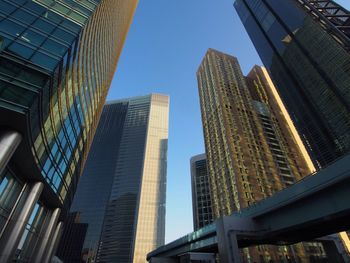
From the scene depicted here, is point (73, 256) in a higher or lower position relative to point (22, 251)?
higher

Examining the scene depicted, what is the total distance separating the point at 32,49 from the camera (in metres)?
17.4

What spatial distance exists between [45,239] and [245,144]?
7339cm

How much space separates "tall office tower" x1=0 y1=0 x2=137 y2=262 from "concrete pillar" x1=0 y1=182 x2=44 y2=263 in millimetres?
64

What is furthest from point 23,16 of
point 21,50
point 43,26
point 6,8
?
point 21,50

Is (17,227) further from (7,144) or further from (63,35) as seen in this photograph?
(63,35)

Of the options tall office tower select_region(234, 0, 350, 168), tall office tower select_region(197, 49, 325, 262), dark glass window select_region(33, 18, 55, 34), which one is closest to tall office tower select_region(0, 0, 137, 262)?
dark glass window select_region(33, 18, 55, 34)

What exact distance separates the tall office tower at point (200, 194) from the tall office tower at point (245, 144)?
3446 centimetres

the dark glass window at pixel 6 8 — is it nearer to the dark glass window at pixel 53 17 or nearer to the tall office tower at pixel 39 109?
the tall office tower at pixel 39 109

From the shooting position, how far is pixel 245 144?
8562 centimetres

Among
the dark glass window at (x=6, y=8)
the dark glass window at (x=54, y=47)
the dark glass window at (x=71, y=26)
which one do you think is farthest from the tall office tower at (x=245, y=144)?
the dark glass window at (x=6, y=8)

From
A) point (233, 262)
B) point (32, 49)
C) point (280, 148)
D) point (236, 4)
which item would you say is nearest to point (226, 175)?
point (280, 148)

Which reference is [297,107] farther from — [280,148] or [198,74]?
[198,74]

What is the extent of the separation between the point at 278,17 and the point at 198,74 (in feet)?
210

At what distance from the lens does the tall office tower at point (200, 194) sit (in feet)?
382
